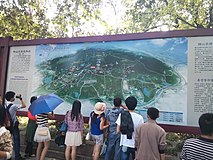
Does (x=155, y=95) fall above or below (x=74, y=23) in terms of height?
below

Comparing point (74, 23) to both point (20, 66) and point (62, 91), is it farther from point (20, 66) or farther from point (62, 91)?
point (62, 91)

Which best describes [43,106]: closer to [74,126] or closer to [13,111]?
[74,126]

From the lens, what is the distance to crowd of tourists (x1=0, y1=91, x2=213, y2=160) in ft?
7.89

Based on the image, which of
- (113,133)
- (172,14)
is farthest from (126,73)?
(172,14)

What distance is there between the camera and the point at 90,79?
6.06m

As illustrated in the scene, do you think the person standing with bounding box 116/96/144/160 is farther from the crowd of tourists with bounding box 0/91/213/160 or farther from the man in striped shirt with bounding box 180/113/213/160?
the man in striped shirt with bounding box 180/113/213/160

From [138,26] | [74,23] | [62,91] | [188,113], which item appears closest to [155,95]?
[188,113]

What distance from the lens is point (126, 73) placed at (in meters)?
5.65

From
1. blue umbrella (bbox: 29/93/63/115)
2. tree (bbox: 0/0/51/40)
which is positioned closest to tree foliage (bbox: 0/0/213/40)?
tree (bbox: 0/0/51/40)

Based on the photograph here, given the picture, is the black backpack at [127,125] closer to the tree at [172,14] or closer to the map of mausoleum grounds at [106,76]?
the map of mausoleum grounds at [106,76]

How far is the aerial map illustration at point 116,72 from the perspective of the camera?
5117mm

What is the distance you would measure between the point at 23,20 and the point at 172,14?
6557mm

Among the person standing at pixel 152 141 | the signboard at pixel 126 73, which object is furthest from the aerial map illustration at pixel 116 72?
the person standing at pixel 152 141

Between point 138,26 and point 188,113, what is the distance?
21.1 ft
